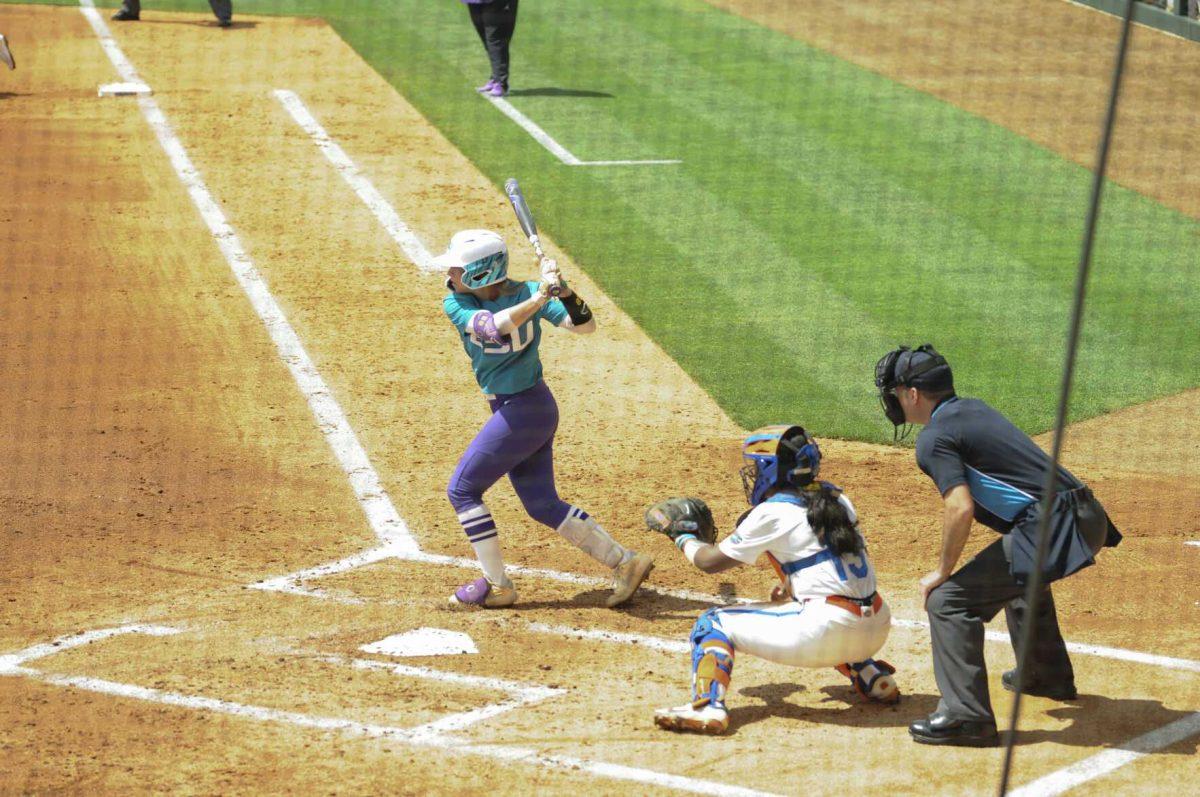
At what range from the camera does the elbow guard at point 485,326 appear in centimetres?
679

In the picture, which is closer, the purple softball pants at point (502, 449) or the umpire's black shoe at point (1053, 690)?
the umpire's black shoe at point (1053, 690)

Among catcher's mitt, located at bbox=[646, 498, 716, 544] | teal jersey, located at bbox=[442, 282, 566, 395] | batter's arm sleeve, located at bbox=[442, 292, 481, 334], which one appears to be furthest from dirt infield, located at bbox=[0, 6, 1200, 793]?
batter's arm sleeve, located at bbox=[442, 292, 481, 334]

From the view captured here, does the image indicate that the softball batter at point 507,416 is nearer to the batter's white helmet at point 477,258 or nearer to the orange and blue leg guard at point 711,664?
the batter's white helmet at point 477,258

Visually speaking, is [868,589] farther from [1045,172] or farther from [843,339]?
[1045,172]

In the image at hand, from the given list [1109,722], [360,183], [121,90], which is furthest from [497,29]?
[1109,722]

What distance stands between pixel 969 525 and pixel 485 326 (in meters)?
2.30

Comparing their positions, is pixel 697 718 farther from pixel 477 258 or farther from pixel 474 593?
pixel 477 258

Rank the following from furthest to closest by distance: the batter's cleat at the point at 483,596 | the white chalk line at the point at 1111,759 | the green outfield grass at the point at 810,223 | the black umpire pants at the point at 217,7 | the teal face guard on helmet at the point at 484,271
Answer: the black umpire pants at the point at 217,7
the green outfield grass at the point at 810,223
the batter's cleat at the point at 483,596
the teal face guard on helmet at the point at 484,271
the white chalk line at the point at 1111,759

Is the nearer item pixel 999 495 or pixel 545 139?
pixel 999 495

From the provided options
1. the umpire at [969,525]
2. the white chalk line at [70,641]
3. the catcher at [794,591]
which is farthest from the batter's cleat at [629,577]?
the white chalk line at [70,641]

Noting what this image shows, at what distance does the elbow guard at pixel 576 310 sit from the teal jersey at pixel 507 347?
51 mm

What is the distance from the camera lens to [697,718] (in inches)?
230

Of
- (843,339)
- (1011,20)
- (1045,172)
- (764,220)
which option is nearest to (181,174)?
(764,220)

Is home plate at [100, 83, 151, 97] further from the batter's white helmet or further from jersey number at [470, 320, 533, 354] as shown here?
jersey number at [470, 320, 533, 354]
